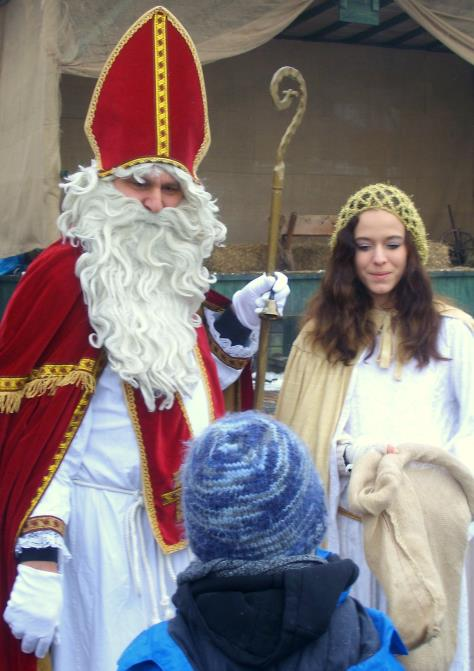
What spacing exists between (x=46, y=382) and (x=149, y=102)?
862mm

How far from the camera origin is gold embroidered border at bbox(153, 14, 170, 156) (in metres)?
2.64

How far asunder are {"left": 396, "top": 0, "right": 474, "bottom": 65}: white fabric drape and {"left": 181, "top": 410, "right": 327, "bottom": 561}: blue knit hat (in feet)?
21.6

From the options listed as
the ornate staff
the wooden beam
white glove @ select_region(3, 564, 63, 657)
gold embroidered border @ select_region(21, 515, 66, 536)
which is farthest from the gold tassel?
the wooden beam

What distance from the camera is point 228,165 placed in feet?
35.5

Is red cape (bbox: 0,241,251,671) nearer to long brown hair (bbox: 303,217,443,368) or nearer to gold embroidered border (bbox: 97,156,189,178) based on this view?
gold embroidered border (bbox: 97,156,189,178)

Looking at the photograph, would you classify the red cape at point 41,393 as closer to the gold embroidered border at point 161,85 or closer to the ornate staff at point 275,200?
the gold embroidered border at point 161,85

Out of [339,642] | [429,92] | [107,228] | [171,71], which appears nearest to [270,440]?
[339,642]

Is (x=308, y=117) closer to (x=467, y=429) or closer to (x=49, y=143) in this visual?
(x=49, y=143)

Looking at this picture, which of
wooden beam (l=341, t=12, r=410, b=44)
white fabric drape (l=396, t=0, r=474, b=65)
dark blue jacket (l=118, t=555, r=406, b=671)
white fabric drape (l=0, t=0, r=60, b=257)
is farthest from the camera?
wooden beam (l=341, t=12, r=410, b=44)

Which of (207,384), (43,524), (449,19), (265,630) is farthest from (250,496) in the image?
(449,19)

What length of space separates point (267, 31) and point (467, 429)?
5.10 meters

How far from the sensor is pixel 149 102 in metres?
2.68

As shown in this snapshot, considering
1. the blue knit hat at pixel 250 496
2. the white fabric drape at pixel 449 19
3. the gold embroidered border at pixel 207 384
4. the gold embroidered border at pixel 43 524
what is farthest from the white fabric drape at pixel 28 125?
the blue knit hat at pixel 250 496

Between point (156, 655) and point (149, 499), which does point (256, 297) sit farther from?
point (156, 655)
